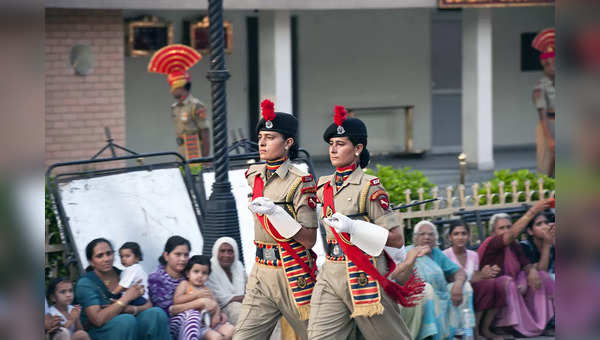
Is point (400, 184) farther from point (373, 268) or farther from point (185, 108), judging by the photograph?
point (185, 108)

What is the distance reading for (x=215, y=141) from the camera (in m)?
6.45

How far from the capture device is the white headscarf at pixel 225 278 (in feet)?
19.5

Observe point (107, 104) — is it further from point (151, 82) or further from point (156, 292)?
point (156, 292)

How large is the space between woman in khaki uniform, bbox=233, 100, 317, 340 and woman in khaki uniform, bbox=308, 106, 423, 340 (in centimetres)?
13

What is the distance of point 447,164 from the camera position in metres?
16.1

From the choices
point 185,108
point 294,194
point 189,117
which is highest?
point 185,108

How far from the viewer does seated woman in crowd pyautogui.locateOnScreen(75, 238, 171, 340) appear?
5.45 m

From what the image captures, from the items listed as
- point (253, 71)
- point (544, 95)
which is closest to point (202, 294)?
point (544, 95)

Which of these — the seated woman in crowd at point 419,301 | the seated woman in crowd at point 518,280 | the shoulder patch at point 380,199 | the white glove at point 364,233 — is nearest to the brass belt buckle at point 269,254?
the white glove at point 364,233

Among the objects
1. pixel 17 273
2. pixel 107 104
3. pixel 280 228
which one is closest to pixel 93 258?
pixel 280 228

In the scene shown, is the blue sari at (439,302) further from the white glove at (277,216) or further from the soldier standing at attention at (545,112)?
the soldier standing at attention at (545,112)

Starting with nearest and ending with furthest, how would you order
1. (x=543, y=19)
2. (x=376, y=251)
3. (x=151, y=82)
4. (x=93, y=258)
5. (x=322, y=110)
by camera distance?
1. (x=376, y=251)
2. (x=93, y=258)
3. (x=151, y=82)
4. (x=322, y=110)
5. (x=543, y=19)

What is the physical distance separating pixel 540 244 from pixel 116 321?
3.40m

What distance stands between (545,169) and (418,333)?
6.73 meters
